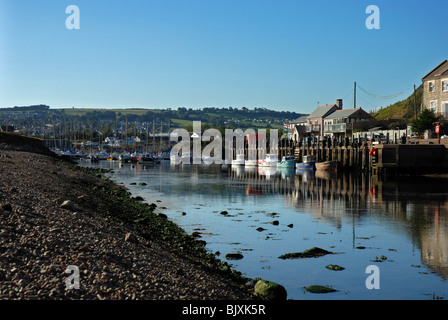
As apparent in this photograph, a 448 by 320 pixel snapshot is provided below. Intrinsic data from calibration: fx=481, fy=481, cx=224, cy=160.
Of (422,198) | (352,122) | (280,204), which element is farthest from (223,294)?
(352,122)

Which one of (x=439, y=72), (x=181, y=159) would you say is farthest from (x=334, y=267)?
(x=181, y=159)

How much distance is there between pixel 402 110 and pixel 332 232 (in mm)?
97242

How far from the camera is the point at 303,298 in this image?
13.9m

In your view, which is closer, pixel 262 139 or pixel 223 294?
pixel 223 294

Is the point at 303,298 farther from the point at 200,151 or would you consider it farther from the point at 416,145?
the point at 200,151

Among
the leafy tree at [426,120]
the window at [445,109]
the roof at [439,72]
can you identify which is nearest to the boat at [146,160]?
the roof at [439,72]

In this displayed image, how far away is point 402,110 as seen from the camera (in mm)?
113250

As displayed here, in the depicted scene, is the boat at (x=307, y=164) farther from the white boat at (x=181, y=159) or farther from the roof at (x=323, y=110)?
the white boat at (x=181, y=159)

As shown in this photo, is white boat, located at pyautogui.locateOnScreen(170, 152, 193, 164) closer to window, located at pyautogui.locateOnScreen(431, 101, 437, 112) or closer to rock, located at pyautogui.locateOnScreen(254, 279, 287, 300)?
window, located at pyautogui.locateOnScreen(431, 101, 437, 112)

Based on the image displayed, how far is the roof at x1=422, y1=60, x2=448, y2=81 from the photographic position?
6975cm

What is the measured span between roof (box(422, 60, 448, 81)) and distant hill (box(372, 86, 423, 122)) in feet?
87.7

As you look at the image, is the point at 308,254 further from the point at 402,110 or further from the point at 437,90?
the point at 402,110
